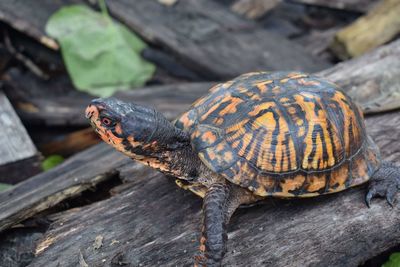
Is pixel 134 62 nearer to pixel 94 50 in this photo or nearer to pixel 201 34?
pixel 94 50

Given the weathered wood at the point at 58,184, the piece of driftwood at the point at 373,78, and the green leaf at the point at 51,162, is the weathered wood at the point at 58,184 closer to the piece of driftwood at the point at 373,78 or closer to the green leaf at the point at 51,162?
the green leaf at the point at 51,162

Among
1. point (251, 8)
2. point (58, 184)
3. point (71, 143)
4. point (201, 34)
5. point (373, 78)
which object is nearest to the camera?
point (58, 184)

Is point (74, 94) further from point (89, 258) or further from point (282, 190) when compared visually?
point (282, 190)

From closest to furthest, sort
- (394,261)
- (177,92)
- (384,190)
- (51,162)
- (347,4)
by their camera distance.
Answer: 1. (394,261)
2. (384,190)
3. (51,162)
4. (177,92)
5. (347,4)

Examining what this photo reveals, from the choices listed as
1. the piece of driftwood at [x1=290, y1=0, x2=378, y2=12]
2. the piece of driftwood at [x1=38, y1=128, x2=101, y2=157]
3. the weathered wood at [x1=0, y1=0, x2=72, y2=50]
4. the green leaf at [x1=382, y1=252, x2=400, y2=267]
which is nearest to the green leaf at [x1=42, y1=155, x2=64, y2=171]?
the piece of driftwood at [x1=38, y1=128, x2=101, y2=157]

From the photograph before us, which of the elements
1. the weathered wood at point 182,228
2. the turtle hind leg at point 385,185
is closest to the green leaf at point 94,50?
the weathered wood at point 182,228

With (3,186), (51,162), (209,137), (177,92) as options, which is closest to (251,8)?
(177,92)

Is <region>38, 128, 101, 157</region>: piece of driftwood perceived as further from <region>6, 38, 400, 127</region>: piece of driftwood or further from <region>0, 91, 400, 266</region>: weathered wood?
<region>0, 91, 400, 266</region>: weathered wood
